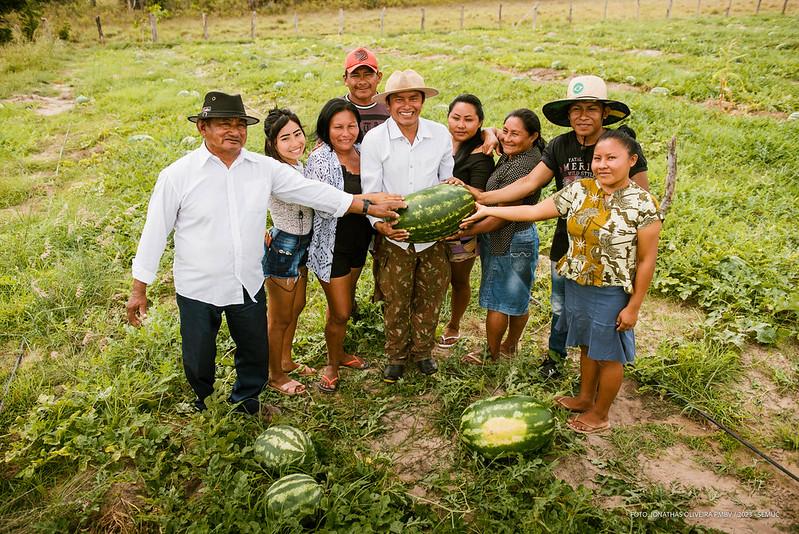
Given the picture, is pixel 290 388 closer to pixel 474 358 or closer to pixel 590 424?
pixel 474 358

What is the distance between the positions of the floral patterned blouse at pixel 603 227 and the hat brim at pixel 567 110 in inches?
24.8

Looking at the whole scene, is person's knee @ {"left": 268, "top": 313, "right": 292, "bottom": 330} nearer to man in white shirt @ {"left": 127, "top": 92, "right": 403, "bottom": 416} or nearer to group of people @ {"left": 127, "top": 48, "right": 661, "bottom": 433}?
group of people @ {"left": 127, "top": 48, "right": 661, "bottom": 433}

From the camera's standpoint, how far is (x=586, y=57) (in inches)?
677

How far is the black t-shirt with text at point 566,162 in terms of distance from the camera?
156 inches

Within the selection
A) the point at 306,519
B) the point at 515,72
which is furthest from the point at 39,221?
the point at 515,72

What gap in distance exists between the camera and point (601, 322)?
3.74 m

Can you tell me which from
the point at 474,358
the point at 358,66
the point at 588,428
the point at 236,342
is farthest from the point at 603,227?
the point at 236,342

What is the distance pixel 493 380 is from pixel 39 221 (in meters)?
7.03

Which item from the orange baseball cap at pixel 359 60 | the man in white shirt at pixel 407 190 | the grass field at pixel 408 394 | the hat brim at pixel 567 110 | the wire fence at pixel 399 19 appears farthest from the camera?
the wire fence at pixel 399 19

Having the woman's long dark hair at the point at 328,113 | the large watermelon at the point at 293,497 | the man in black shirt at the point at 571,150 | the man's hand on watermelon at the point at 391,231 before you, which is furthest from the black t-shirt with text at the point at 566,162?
the large watermelon at the point at 293,497

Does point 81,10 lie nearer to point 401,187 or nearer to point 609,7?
point 609,7

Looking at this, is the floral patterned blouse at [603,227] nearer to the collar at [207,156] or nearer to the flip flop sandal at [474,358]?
the flip flop sandal at [474,358]

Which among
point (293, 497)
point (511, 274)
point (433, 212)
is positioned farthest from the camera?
point (511, 274)

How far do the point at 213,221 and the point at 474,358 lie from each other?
→ 2.67 m
